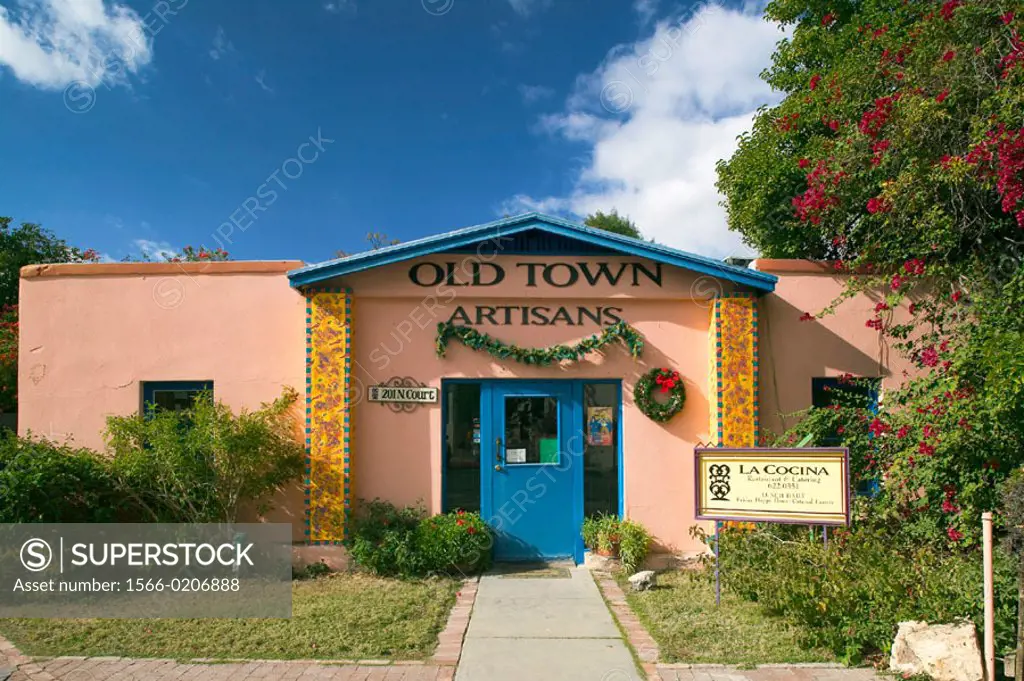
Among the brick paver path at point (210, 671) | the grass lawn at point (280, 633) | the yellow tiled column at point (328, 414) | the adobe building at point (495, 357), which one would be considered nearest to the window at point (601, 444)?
the adobe building at point (495, 357)

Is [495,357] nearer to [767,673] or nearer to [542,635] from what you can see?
[542,635]

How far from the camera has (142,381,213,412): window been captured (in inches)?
303

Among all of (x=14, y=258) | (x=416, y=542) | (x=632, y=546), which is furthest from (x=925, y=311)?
(x=14, y=258)

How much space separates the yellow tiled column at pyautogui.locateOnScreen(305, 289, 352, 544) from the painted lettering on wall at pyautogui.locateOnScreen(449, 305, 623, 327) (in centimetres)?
133

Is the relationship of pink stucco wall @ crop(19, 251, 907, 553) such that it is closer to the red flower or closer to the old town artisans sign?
the old town artisans sign

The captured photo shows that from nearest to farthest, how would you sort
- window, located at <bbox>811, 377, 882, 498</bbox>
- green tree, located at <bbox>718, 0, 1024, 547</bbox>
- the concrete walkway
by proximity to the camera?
the concrete walkway, green tree, located at <bbox>718, 0, 1024, 547</bbox>, window, located at <bbox>811, 377, 882, 498</bbox>

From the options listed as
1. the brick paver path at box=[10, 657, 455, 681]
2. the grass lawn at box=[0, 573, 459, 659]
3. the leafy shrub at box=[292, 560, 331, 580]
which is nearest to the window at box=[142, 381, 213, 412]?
the leafy shrub at box=[292, 560, 331, 580]

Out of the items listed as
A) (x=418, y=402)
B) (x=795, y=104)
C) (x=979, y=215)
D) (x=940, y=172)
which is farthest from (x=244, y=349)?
(x=795, y=104)

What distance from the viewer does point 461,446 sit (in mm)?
7613

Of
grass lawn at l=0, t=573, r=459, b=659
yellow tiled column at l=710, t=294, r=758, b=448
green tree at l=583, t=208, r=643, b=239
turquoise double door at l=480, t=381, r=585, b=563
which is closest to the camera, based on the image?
grass lawn at l=0, t=573, r=459, b=659

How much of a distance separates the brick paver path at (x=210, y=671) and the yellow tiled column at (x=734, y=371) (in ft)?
13.4

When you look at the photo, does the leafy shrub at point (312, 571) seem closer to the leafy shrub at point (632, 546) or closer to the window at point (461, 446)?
the window at point (461, 446)

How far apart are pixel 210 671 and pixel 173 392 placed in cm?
402

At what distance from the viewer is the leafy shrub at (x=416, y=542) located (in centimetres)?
683
